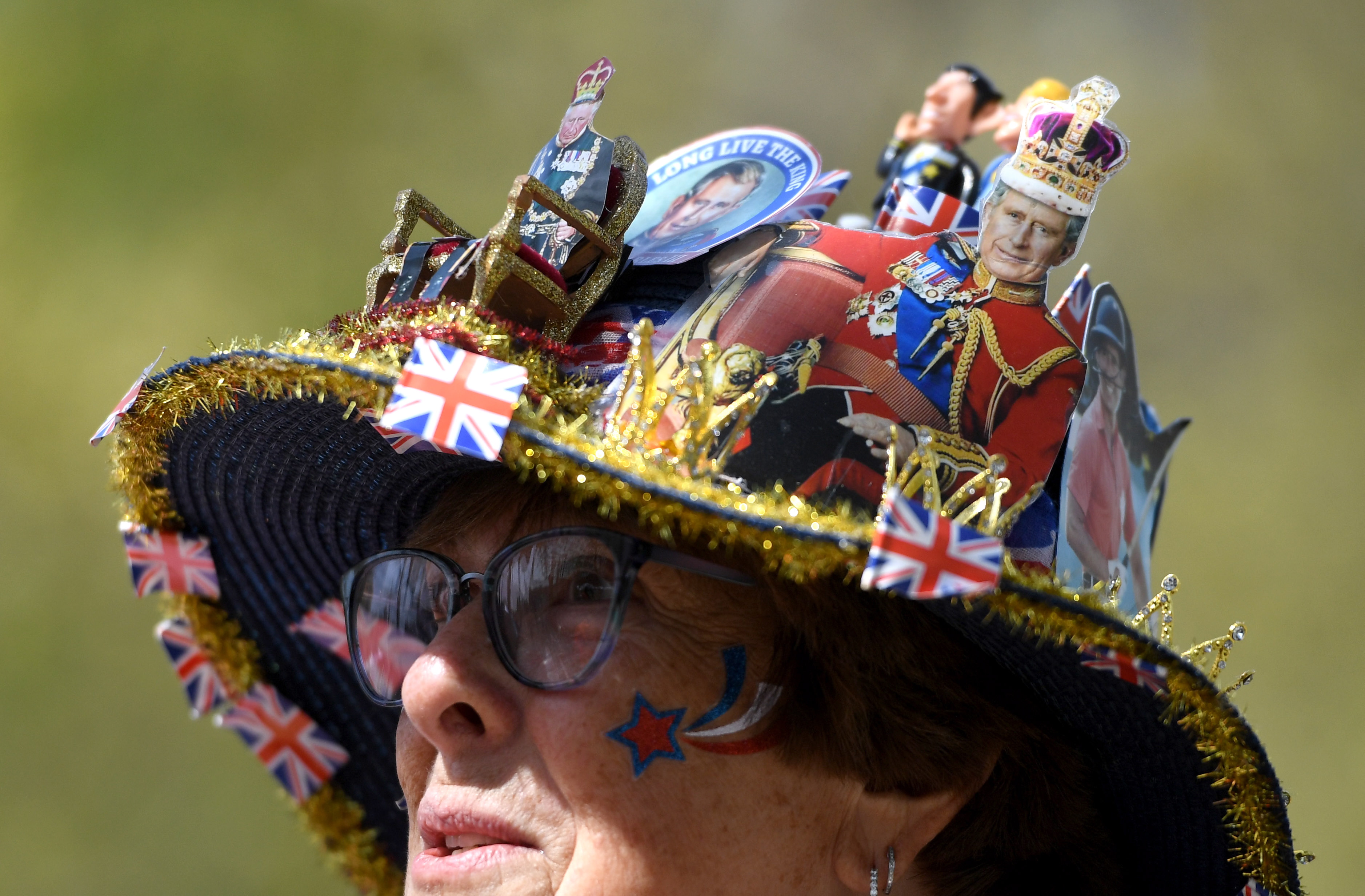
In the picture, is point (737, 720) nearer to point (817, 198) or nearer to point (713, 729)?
point (713, 729)

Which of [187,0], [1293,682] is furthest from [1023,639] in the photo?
[187,0]

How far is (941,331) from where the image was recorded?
4.14 feet

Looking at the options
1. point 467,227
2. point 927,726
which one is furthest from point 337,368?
point 467,227

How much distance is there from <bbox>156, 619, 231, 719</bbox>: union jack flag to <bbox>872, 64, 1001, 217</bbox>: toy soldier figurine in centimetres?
134

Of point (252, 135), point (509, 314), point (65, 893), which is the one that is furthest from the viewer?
point (252, 135)

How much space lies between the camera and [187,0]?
375 centimetres

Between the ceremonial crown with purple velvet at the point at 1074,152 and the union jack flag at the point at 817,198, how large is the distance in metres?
0.27

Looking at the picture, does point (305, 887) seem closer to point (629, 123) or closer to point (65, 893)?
point (65, 893)

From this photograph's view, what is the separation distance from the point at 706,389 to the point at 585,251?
34 centimetres

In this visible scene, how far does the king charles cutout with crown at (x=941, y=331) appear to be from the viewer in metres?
1.21

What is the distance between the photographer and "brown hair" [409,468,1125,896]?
4.26ft

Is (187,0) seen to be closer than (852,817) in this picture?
No

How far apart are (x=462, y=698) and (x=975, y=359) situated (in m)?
0.65

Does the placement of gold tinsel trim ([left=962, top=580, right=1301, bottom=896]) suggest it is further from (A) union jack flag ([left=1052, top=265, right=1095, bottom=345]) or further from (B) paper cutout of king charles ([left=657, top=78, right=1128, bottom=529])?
(A) union jack flag ([left=1052, top=265, right=1095, bottom=345])
